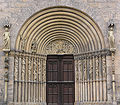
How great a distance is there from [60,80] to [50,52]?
1.84 m

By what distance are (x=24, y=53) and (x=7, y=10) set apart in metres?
2.70

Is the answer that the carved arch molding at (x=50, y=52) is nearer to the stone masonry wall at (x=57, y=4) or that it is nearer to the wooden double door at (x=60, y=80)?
the stone masonry wall at (x=57, y=4)

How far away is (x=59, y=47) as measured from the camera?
53.0 feet

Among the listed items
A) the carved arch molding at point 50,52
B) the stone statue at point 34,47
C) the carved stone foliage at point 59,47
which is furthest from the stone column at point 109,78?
the stone statue at point 34,47

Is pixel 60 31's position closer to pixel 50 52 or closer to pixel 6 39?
pixel 50 52

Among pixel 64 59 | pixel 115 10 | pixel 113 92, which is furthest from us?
pixel 64 59

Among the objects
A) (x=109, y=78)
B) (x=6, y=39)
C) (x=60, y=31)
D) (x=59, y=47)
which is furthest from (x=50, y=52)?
(x=109, y=78)

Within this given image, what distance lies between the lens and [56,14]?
1536cm

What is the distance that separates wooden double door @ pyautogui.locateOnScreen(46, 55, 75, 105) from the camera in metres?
15.7

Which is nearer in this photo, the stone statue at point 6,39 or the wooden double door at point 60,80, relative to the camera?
the stone statue at point 6,39

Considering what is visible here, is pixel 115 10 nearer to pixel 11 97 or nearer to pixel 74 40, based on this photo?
pixel 74 40

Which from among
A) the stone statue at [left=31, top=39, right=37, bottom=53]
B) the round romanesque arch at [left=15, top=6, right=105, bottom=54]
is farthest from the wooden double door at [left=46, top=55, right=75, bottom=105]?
the stone statue at [left=31, top=39, right=37, bottom=53]

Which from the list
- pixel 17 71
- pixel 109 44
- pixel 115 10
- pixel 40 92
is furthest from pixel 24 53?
pixel 115 10

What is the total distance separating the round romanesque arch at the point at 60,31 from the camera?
589 inches
